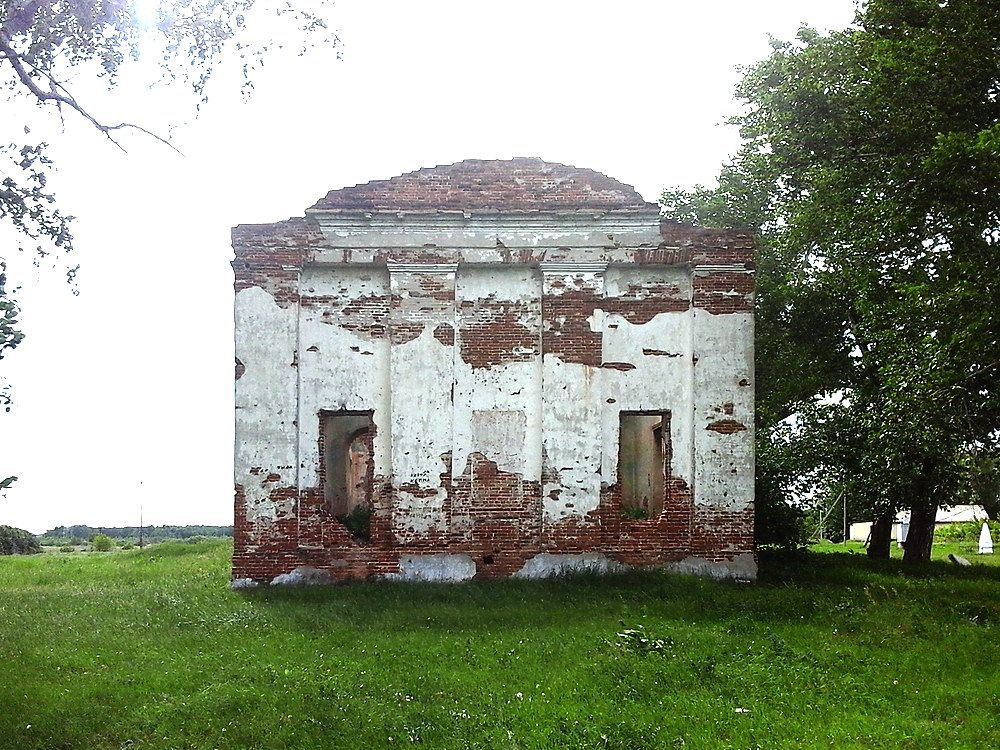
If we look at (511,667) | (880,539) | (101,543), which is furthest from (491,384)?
(101,543)

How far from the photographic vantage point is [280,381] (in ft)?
46.2

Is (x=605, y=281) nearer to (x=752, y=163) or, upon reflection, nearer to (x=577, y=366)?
(x=577, y=366)

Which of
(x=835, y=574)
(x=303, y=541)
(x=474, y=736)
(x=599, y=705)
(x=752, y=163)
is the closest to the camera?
(x=474, y=736)

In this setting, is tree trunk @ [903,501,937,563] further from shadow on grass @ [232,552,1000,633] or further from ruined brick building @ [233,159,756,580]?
ruined brick building @ [233,159,756,580]

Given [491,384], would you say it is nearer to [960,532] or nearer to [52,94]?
[52,94]

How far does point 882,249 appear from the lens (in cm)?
1402

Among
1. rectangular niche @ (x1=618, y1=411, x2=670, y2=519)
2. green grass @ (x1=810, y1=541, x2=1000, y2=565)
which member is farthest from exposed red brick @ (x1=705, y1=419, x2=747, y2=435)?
green grass @ (x1=810, y1=541, x2=1000, y2=565)

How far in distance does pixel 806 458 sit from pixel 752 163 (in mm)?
5001

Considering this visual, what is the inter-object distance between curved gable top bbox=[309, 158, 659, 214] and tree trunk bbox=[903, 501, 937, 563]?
8968mm

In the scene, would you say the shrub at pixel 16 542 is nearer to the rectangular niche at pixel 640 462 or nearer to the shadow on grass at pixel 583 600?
the rectangular niche at pixel 640 462

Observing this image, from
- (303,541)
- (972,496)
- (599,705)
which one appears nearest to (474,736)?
(599,705)

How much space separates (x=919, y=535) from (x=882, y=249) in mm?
7463

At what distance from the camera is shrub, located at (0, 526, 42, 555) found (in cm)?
3195

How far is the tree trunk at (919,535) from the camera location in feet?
61.9
